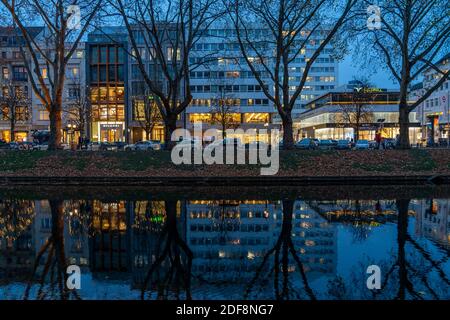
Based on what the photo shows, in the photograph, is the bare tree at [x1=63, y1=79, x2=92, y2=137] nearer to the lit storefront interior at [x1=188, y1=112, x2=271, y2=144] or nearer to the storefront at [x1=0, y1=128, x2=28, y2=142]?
the storefront at [x1=0, y1=128, x2=28, y2=142]

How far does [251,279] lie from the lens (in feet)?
20.9

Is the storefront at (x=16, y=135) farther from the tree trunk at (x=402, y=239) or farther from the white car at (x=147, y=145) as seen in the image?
the tree trunk at (x=402, y=239)

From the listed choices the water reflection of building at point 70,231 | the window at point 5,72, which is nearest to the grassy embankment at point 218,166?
the water reflection of building at point 70,231

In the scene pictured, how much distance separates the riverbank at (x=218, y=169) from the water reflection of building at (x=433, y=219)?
7.04 metres

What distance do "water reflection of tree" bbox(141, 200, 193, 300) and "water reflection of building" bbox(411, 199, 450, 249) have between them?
18.0ft

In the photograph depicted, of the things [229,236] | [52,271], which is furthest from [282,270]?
[52,271]

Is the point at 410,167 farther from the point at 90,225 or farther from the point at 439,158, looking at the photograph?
the point at 90,225

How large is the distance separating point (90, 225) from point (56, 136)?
20.2 m

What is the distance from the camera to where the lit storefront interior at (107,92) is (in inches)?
2827

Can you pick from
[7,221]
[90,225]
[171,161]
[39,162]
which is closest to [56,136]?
[39,162]

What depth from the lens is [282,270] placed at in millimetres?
6730

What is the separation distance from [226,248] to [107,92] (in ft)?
228

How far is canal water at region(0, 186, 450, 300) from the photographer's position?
593 centimetres
